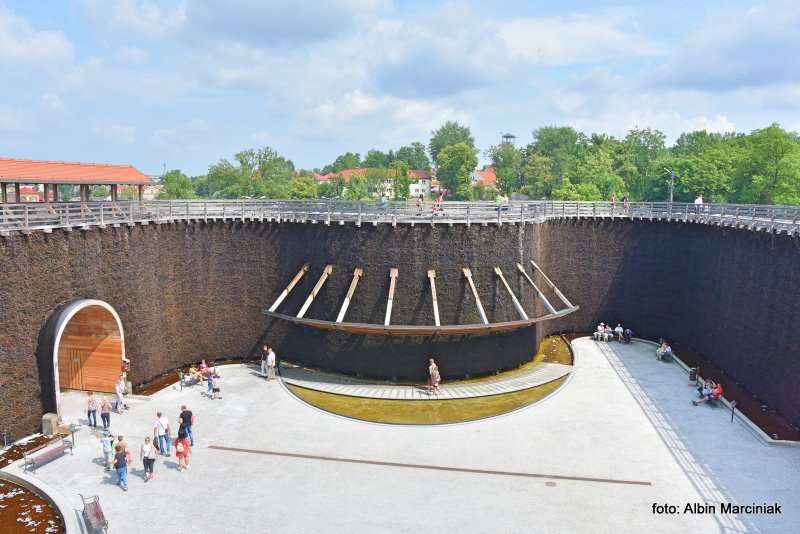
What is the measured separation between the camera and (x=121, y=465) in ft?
58.1

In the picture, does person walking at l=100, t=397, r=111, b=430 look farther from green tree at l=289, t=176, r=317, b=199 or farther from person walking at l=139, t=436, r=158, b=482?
green tree at l=289, t=176, r=317, b=199

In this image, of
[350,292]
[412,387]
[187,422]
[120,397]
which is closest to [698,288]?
[412,387]

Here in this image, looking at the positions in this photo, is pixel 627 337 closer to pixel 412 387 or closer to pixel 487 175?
pixel 412 387

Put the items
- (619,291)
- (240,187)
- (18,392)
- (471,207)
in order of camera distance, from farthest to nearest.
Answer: (240,187) → (619,291) → (471,207) → (18,392)

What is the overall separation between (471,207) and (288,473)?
16.7 metres

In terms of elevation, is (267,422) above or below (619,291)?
below

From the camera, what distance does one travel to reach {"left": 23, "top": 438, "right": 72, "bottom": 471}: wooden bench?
18.8 m

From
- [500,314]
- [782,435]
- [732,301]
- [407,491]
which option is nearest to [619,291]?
[732,301]

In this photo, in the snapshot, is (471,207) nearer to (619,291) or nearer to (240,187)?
(619,291)

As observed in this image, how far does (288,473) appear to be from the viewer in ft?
63.0

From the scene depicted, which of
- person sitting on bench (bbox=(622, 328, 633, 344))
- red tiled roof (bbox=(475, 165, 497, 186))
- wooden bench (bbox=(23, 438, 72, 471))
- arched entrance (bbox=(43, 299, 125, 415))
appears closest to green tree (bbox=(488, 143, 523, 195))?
red tiled roof (bbox=(475, 165, 497, 186))

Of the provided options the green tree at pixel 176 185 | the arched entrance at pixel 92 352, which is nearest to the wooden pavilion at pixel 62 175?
the arched entrance at pixel 92 352

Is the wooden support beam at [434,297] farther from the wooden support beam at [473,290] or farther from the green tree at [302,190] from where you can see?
the green tree at [302,190]

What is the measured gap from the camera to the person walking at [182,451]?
19.0 meters
